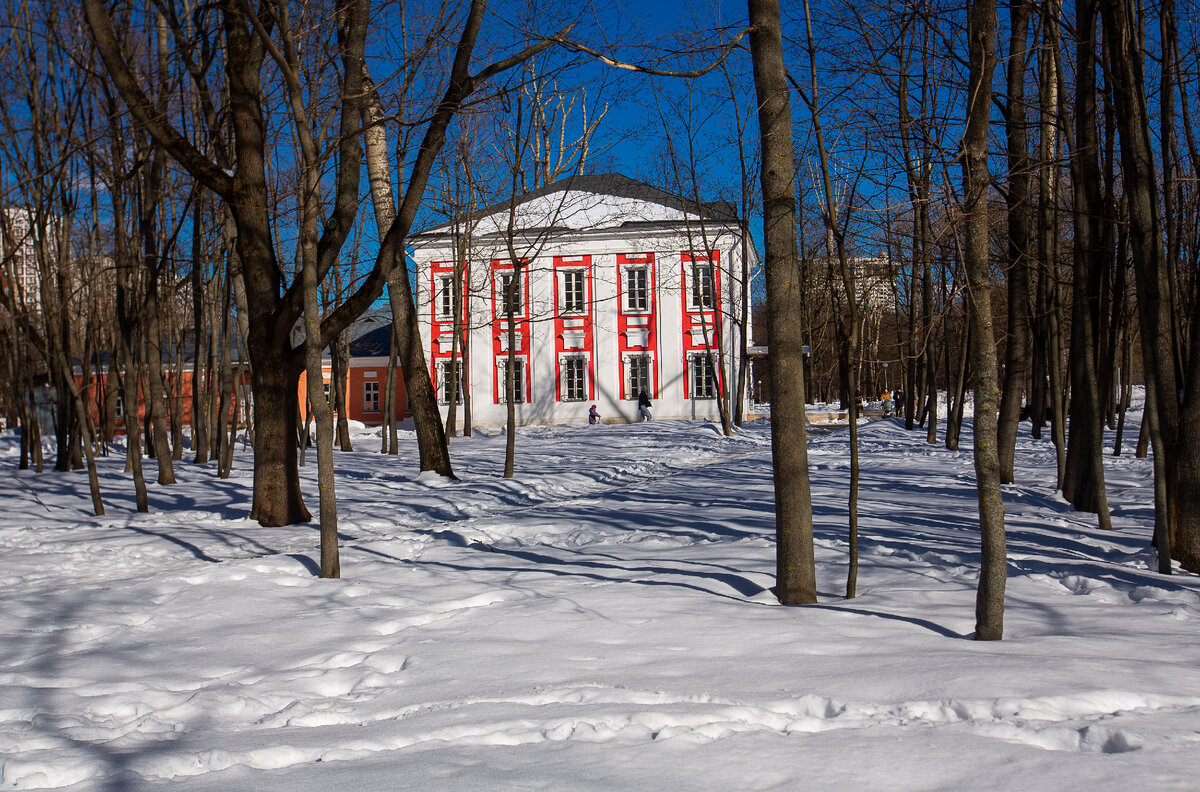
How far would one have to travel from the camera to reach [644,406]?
119ft

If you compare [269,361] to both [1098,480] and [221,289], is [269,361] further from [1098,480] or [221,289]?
[221,289]

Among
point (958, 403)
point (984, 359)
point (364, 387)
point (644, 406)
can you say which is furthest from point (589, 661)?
point (364, 387)

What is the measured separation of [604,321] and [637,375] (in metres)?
2.76

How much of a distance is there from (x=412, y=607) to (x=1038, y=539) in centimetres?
585

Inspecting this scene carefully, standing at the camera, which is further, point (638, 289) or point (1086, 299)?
point (638, 289)

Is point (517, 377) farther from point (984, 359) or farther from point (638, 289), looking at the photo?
point (984, 359)

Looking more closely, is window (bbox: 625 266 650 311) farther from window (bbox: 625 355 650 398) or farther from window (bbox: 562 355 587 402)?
window (bbox: 562 355 587 402)

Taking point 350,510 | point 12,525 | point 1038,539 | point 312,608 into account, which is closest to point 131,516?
point 12,525

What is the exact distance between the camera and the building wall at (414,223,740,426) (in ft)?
123

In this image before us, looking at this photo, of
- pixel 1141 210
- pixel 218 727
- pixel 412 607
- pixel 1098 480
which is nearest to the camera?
pixel 218 727

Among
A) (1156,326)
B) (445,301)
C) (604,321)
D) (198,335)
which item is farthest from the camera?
(445,301)

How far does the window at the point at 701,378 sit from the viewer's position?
1473 inches

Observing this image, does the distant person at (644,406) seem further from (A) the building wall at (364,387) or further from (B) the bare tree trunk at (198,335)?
(B) the bare tree trunk at (198,335)

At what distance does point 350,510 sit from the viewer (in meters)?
11.1
